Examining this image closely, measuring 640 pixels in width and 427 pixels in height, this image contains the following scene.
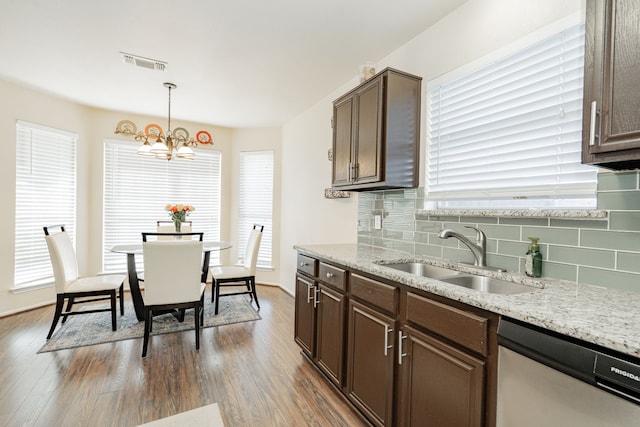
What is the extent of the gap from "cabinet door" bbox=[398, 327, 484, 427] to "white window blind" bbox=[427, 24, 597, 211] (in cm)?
98

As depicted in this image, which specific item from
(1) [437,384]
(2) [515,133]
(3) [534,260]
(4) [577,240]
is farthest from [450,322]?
(2) [515,133]

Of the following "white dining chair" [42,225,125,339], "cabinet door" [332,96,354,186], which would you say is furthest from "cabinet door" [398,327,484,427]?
"white dining chair" [42,225,125,339]

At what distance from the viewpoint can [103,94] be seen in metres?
3.86

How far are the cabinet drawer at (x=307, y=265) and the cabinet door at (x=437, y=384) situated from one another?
1008 millimetres

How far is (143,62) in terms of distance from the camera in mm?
2953

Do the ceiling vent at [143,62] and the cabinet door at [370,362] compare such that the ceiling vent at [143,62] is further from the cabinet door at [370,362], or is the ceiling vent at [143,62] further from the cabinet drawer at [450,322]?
the cabinet drawer at [450,322]

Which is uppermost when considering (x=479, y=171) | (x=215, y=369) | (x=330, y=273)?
(x=479, y=171)

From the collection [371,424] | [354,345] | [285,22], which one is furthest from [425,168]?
[371,424]

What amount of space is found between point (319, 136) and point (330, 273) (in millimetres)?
2227

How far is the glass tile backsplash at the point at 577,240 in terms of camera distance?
4.15 ft

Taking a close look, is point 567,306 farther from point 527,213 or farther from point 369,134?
point 369,134

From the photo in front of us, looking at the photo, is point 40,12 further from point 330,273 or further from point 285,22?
point 330,273

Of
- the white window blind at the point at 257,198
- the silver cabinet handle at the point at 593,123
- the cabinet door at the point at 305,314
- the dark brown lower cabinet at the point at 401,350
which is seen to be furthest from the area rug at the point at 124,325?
the silver cabinet handle at the point at 593,123

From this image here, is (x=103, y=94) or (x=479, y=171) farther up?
(x=103, y=94)
